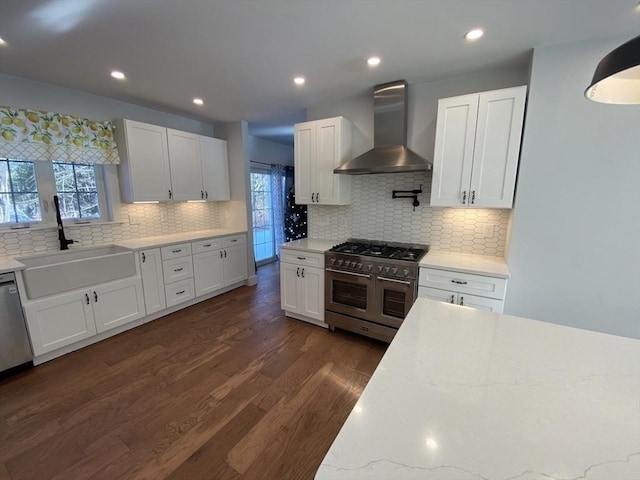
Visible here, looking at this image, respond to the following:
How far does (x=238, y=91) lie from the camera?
299 cm

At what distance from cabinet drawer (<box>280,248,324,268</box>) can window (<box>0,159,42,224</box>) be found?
263 cm

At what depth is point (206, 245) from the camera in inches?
150

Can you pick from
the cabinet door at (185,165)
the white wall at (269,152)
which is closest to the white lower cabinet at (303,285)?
the cabinet door at (185,165)

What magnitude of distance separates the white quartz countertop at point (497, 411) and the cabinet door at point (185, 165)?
366 centimetres

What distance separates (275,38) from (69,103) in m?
2.62

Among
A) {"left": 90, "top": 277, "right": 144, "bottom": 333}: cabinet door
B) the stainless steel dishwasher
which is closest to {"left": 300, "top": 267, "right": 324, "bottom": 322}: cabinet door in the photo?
{"left": 90, "top": 277, "right": 144, "bottom": 333}: cabinet door

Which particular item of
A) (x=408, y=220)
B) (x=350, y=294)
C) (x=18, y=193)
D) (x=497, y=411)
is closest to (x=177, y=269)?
(x=18, y=193)

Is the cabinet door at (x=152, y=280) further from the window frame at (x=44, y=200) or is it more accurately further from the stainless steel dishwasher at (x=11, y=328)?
the stainless steel dishwasher at (x=11, y=328)

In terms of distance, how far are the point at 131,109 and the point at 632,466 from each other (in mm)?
4752

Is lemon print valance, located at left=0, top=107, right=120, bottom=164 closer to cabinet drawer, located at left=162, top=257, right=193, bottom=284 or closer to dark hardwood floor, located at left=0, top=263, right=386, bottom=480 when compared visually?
cabinet drawer, located at left=162, top=257, right=193, bottom=284

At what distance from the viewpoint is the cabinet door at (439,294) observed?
2.36 metres

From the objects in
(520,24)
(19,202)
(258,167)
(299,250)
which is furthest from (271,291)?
(520,24)

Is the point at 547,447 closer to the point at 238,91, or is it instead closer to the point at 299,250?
the point at 299,250

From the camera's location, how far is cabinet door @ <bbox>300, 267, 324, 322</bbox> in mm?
3047
